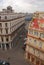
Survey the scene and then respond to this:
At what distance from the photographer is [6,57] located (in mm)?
63125

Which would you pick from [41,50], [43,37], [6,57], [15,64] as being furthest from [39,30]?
[6,57]

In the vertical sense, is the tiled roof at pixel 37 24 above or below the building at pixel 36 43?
above

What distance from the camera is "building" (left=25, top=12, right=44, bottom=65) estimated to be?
53.2 m

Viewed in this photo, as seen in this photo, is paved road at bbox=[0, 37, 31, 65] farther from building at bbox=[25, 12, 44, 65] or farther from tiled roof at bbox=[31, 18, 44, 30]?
tiled roof at bbox=[31, 18, 44, 30]

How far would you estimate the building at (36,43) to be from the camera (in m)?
53.2

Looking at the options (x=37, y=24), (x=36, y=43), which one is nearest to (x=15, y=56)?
(x=36, y=43)

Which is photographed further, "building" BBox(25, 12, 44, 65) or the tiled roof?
the tiled roof

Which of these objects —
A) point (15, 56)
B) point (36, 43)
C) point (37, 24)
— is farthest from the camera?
point (15, 56)

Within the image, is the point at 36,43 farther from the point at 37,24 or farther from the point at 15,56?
the point at 15,56

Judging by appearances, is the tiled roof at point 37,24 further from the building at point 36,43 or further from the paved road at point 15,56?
the paved road at point 15,56

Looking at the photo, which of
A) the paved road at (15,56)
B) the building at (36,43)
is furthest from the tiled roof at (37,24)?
the paved road at (15,56)

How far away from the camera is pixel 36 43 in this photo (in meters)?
55.5

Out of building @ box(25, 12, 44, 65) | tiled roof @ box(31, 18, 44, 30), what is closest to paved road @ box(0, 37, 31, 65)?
building @ box(25, 12, 44, 65)

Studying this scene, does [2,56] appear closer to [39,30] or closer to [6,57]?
[6,57]
